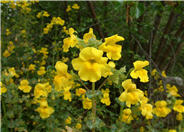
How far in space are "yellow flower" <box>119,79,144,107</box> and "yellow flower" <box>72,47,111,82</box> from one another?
23cm

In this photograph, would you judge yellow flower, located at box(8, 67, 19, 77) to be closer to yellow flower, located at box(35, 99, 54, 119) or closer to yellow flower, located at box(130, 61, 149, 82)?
yellow flower, located at box(35, 99, 54, 119)

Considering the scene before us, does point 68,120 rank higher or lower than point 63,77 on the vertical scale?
lower

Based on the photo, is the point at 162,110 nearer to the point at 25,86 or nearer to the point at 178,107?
the point at 178,107

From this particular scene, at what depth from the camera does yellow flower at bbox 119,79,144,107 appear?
1117 mm

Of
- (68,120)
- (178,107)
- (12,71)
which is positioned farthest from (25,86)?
(178,107)

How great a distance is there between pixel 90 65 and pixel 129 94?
0.32 meters

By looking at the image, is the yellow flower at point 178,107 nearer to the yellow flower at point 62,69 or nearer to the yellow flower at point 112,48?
the yellow flower at point 112,48

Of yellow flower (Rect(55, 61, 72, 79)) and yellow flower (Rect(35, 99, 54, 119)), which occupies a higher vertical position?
yellow flower (Rect(55, 61, 72, 79))

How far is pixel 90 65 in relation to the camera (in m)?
0.97

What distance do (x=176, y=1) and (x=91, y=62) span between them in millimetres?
981

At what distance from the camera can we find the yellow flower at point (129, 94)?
1117 mm

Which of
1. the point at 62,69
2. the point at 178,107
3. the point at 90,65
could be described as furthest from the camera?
the point at 178,107

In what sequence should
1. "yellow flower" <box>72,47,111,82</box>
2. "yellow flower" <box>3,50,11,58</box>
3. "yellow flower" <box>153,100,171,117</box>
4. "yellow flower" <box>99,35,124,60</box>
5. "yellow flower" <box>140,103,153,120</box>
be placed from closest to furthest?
"yellow flower" <box>72,47,111,82</box>
"yellow flower" <box>99,35,124,60</box>
"yellow flower" <box>140,103,153,120</box>
"yellow flower" <box>153,100,171,117</box>
"yellow flower" <box>3,50,11,58</box>

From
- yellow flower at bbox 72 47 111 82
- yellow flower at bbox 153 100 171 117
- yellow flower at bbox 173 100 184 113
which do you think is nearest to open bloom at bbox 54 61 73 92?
yellow flower at bbox 72 47 111 82
